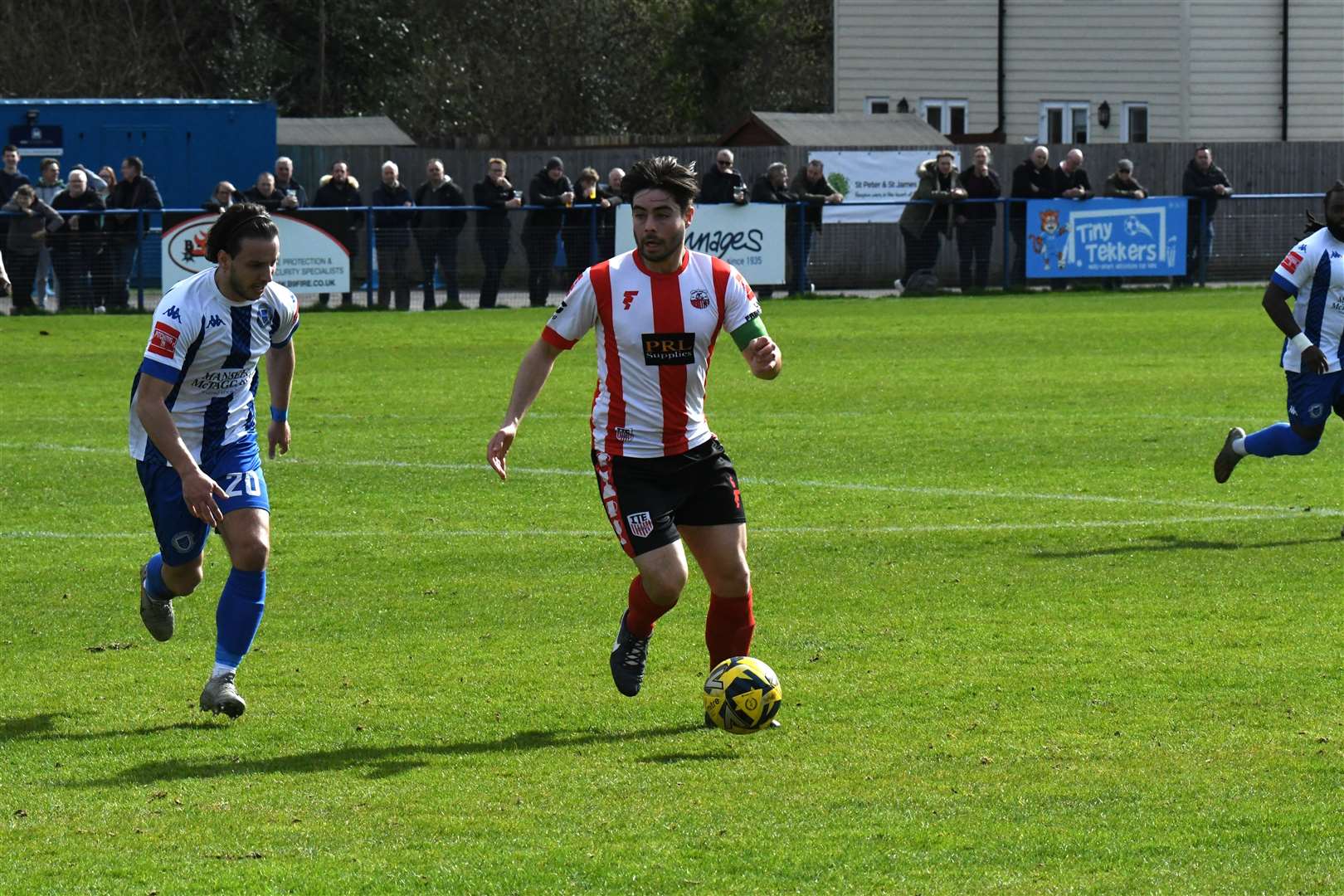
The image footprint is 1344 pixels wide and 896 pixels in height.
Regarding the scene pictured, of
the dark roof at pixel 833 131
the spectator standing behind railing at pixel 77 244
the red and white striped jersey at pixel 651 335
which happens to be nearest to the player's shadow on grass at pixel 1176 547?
the red and white striped jersey at pixel 651 335

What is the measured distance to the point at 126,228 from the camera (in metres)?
25.3

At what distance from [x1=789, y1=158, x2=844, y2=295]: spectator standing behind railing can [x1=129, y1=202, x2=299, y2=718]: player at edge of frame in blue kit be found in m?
20.6

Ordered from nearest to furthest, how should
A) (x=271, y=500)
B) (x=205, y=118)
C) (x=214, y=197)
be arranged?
(x=271, y=500), (x=214, y=197), (x=205, y=118)

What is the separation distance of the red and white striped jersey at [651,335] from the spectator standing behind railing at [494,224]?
19.6 meters

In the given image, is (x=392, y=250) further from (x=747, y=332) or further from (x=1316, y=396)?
(x=747, y=332)

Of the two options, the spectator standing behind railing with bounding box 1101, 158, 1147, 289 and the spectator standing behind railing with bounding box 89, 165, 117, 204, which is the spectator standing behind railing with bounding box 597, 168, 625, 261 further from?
the spectator standing behind railing with bounding box 1101, 158, 1147, 289

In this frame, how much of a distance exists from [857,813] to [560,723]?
151 cm

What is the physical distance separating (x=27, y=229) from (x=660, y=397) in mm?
18904

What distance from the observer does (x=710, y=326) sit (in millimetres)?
6953

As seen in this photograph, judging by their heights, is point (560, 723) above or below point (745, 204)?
below

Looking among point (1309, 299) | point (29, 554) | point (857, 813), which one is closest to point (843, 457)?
point (1309, 299)

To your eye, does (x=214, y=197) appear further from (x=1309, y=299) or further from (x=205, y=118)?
(x=1309, y=299)

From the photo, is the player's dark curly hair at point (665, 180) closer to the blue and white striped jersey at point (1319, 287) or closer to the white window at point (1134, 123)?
the blue and white striped jersey at point (1319, 287)

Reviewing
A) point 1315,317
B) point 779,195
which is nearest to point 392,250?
point 779,195
